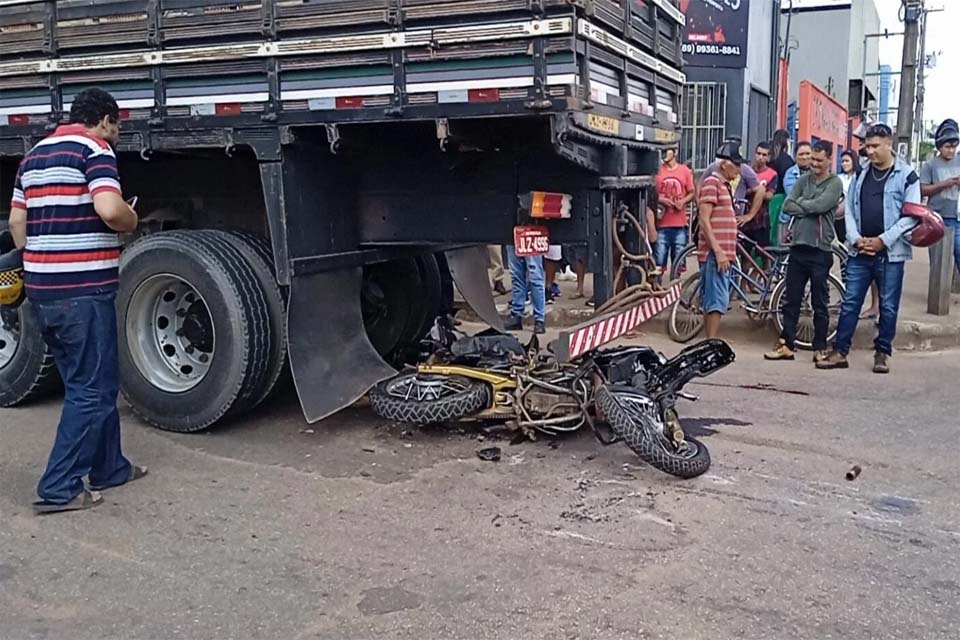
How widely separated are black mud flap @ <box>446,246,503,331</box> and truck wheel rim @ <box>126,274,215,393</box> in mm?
1924

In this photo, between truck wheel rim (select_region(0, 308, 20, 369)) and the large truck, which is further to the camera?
truck wheel rim (select_region(0, 308, 20, 369))

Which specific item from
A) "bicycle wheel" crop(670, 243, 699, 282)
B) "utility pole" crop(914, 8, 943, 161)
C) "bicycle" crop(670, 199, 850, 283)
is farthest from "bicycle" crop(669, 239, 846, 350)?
"utility pole" crop(914, 8, 943, 161)

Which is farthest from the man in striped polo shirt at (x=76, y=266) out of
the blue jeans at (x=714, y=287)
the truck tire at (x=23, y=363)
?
the blue jeans at (x=714, y=287)

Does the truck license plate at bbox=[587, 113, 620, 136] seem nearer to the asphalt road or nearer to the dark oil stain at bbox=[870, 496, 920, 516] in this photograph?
the asphalt road

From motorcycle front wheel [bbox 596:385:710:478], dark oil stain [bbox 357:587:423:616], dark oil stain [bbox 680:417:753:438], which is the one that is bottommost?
dark oil stain [bbox 357:587:423:616]

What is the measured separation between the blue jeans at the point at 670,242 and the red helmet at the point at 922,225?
2.57 meters

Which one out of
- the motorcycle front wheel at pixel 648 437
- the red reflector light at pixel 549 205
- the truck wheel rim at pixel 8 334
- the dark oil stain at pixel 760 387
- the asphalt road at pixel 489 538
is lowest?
the asphalt road at pixel 489 538

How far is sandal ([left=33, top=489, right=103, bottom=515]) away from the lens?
4.58m

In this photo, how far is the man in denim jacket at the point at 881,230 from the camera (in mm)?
7227

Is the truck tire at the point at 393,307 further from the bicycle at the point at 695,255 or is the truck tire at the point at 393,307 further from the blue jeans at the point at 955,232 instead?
the blue jeans at the point at 955,232

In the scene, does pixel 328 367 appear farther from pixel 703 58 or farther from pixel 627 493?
pixel 703 58

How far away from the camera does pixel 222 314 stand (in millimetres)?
5516

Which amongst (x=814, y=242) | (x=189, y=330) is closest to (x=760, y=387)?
(x=814, y=242)

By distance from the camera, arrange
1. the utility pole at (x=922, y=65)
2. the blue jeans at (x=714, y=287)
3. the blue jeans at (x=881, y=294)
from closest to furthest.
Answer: the blue jeans at (x=881, y=294) → the blue jeans at (x=714, y=287) → the utility pole at (x=922, y=65)
